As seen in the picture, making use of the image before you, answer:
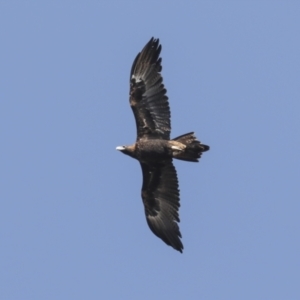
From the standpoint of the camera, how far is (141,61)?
2408cm

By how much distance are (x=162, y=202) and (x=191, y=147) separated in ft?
7.09

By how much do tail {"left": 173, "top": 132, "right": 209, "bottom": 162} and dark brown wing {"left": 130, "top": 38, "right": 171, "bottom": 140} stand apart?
742mm

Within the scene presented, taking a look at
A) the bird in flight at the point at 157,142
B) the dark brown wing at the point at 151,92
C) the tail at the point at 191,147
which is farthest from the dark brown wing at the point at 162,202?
the tail at the point at 191,147

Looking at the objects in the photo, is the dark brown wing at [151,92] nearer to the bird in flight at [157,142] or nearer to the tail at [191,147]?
the bird in flight at [157,142]

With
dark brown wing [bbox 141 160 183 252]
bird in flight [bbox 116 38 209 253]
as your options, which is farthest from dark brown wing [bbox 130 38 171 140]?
dark brown wing [bbox 141 160 183 252]

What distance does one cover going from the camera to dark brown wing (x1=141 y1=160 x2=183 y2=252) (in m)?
24.5

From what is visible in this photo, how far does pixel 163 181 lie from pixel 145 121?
154cm

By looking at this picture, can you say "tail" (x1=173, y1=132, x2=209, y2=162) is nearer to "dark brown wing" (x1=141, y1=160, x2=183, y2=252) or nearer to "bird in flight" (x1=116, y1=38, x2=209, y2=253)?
"bird in flight" (x1=116, y1=38, x2=209, y2=253)

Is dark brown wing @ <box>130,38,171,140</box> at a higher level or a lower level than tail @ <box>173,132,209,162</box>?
higher

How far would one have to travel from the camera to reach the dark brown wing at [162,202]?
24547mm

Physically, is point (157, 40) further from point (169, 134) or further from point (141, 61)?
point (169, 134)

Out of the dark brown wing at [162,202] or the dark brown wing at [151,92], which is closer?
the dark brown wing at [151,92]

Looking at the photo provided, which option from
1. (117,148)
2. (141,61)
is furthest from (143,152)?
(141,61)

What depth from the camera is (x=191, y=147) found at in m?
23.3
